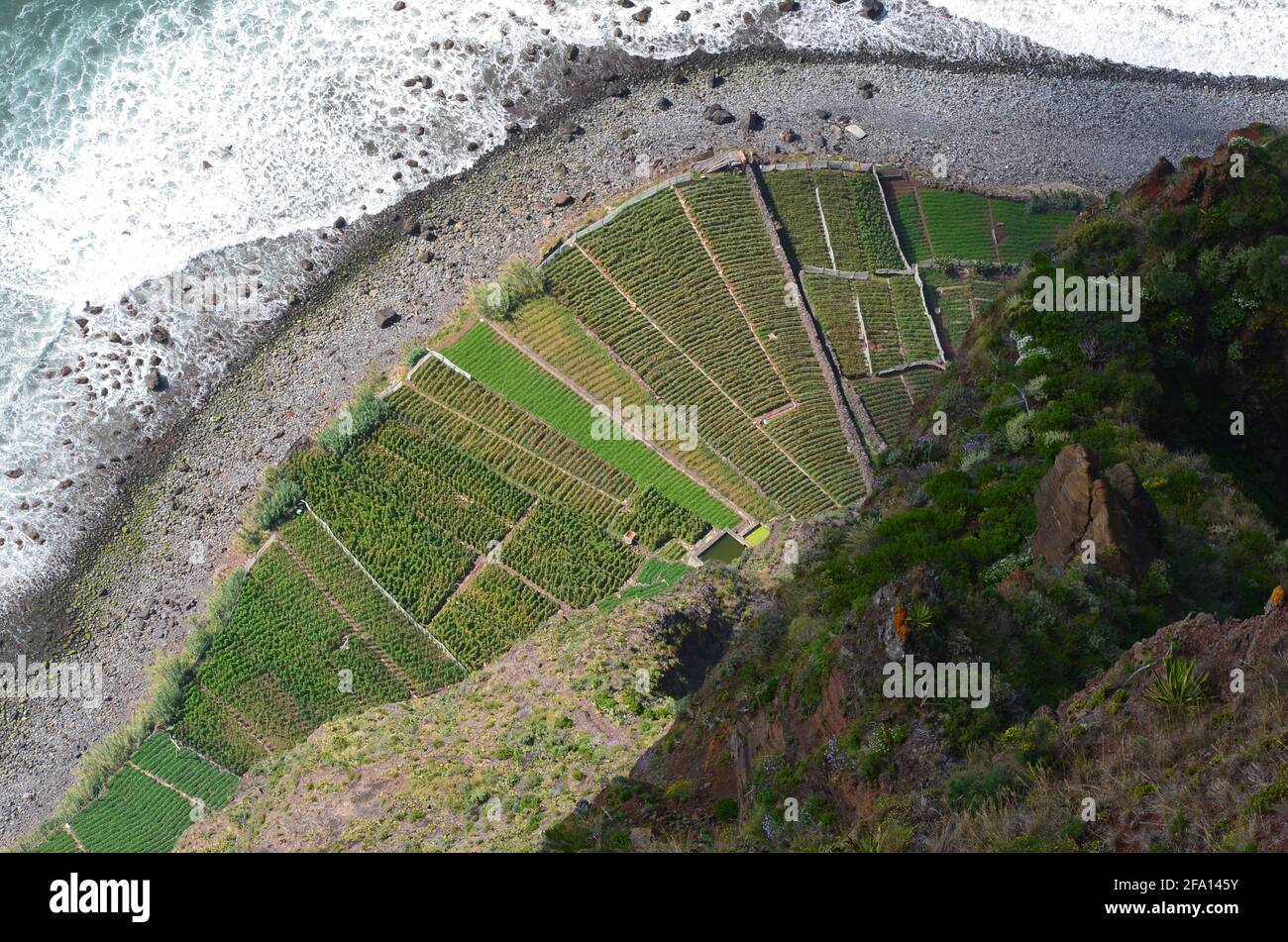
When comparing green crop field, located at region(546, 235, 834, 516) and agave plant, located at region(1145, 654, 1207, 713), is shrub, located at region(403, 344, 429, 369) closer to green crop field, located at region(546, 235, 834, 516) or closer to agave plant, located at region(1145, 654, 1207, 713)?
green crop field, located at region(546, 235, 834, 516)

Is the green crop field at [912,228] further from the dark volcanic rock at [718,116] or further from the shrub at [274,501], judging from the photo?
the shrub at [274,501]

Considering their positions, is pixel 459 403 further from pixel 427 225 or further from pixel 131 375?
pixel 131 375

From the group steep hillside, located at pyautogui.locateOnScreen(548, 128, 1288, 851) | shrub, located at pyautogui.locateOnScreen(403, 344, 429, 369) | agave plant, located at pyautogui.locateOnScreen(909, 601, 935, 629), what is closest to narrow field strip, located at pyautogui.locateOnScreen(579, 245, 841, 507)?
steep hillside, located at pyautogui.locateOnScreen(548, 128, 1288, 851)

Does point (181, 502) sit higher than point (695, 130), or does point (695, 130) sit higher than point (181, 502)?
point (695, 130)

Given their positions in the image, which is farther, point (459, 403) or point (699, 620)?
point (459, 403)

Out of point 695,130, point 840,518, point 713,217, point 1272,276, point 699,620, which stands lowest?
point 699,620
